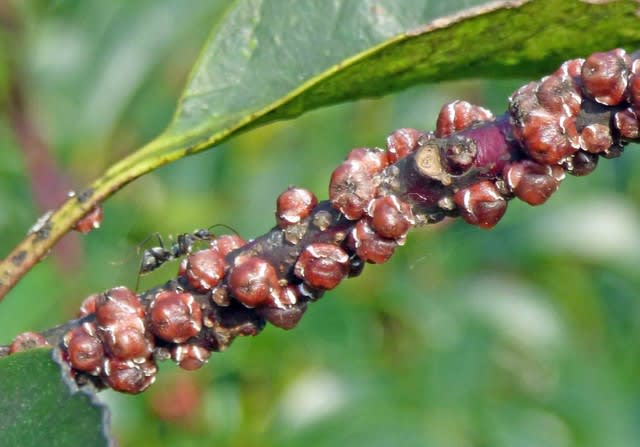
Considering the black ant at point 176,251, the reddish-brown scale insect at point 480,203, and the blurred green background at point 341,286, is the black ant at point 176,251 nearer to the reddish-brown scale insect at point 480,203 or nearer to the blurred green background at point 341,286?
the reddish-brown scale insect at point 480,203

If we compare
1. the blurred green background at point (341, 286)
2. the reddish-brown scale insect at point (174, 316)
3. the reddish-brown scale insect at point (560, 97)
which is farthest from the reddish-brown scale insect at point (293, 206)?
the blurred green background at point (341, 286)

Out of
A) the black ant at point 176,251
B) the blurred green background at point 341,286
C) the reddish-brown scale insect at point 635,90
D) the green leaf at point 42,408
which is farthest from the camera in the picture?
the blurred green background at point 341,286

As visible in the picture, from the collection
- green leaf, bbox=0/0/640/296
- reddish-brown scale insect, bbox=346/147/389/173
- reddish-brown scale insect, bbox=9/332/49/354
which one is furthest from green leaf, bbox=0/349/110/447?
reddish-brown scale insect, bbox=346/147/389/173

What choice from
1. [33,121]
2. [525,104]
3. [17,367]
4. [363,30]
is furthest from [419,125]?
[17,367]

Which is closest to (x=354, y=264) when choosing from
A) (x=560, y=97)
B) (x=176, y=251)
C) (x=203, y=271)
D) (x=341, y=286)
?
(x=203, y=271)

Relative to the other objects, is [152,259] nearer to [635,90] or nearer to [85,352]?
[85,352]

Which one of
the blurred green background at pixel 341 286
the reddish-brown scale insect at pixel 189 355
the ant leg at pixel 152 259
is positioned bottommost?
the blurred green background at pixel 341 286

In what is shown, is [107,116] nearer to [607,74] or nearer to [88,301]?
[88,301]
